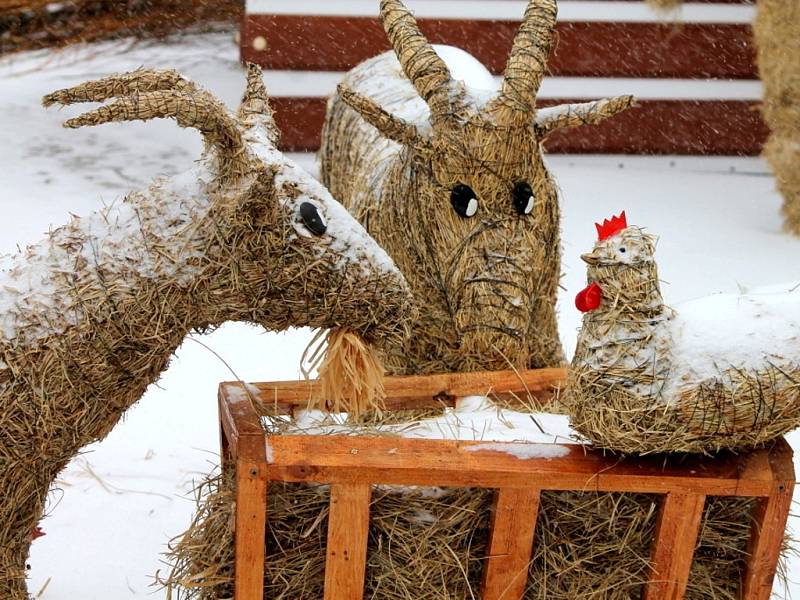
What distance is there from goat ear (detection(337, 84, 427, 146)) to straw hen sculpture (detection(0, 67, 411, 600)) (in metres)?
0.88

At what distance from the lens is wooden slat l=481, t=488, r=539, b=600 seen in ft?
8.77

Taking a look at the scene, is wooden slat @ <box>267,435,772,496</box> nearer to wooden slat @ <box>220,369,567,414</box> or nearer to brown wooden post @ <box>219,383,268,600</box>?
brown wooden post @ <box>219,383,268,600</box>

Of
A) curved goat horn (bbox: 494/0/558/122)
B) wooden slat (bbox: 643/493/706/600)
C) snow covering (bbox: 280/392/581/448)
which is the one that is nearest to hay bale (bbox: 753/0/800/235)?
curved goat horn (bbox: 494/0/558/122)

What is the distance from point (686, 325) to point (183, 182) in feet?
4.05

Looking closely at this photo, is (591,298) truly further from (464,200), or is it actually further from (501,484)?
(464,200)

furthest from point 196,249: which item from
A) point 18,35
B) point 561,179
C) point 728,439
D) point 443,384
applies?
point 18,35

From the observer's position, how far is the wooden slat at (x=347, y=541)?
2.62 meters

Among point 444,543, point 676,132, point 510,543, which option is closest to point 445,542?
point 444,543

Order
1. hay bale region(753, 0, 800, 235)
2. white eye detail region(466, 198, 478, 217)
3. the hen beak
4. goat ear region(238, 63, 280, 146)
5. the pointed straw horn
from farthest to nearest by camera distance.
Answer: hay bale region(753, 0, 800, 235) < white eye detail region(466, 198, 478, 217) < the pointed straw horn < goat ear region(238, 63, 280, 146) < the hen beak

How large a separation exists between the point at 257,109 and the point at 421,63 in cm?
96

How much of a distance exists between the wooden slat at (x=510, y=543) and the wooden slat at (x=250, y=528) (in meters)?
0.53

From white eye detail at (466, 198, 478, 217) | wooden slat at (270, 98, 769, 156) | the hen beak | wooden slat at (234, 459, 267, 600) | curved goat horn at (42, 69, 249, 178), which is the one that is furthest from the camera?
wooden slat at (270, 98, 769, 156)

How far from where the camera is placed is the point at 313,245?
2693 millimetres

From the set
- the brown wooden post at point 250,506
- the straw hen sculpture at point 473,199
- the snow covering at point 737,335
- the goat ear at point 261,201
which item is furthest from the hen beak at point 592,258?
the straw hen sculpture at point 473,199
